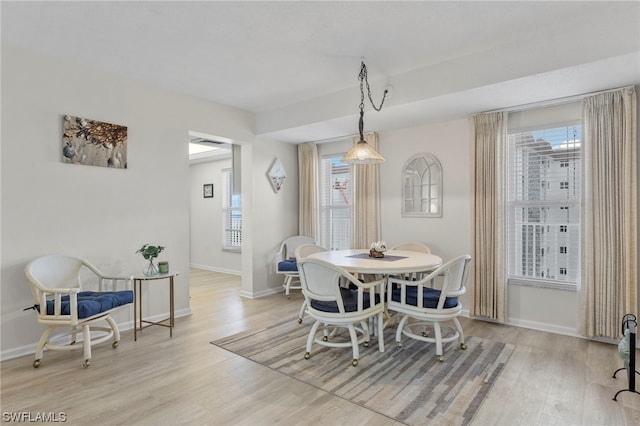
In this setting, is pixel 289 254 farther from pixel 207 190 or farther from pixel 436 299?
pixel 207 190

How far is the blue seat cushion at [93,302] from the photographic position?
112 inches

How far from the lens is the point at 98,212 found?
141 inches

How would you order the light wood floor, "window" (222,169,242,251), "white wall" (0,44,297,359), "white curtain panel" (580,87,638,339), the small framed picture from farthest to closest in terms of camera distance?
1. the small framed picture
2. "window" (222,169,242,251)
3. "white curtain panel" (580,87,638,339)
4. "white wall" (0,44,297,359)
5. the light wood floor

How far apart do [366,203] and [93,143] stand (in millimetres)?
3389

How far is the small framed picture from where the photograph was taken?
25.6 feet

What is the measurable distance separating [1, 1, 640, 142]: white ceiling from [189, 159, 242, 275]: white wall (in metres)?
3.78

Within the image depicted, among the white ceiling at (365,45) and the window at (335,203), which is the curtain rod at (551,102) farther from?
the window at (335,203)

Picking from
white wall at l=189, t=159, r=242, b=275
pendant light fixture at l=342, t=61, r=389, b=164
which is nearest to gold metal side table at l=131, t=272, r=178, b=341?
pendant light fixture at l=342, t=61, r=389, b=164

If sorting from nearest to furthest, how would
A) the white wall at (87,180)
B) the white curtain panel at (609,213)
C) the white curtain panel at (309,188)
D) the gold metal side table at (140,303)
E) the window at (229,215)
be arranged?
the white wall at (87,180) < the white curtain panel at (609,213) < the gold metal side table at (140,303) < the white curtain panel at (309,188) < the window at (229,215)

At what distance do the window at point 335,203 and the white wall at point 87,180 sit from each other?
1.62 meters

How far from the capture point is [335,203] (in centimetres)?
571

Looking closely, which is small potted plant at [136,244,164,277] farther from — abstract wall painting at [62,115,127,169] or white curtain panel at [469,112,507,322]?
white curtain panel at [469,112,507,322]

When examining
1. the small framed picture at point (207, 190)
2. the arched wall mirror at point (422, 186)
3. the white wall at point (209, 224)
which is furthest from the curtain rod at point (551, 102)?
the small framed picture at point (207, 190)

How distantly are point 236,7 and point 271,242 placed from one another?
3.62 m
